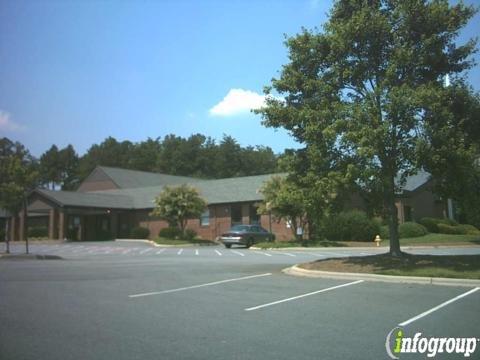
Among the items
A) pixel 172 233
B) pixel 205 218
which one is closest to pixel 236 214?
pixel 205 218

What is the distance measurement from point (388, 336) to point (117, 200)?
47281mm

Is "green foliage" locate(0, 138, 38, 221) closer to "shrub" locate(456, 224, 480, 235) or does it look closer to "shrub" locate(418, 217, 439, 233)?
"shrub" locate(418, 217, 439, 233)

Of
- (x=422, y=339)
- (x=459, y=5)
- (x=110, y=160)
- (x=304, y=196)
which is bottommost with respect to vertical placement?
(x=422, y=339)

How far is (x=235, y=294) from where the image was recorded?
1216cm

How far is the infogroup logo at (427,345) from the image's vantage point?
703 centimetres

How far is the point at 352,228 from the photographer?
37.0 meters

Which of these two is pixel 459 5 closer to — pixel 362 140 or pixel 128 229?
pixel 362 140

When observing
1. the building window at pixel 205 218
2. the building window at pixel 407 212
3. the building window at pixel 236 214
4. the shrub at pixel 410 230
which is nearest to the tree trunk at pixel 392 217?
the shrub at pixel 410 230

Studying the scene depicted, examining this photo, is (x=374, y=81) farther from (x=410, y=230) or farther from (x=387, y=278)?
(x=410, y=230)

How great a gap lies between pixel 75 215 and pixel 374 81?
3914 cm


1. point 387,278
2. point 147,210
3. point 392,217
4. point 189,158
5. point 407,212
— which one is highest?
point 189,158

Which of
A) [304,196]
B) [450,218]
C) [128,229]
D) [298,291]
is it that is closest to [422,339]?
[298,291]

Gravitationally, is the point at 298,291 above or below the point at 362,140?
below

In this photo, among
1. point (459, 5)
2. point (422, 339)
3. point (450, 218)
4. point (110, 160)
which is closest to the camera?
point (422, 339)
